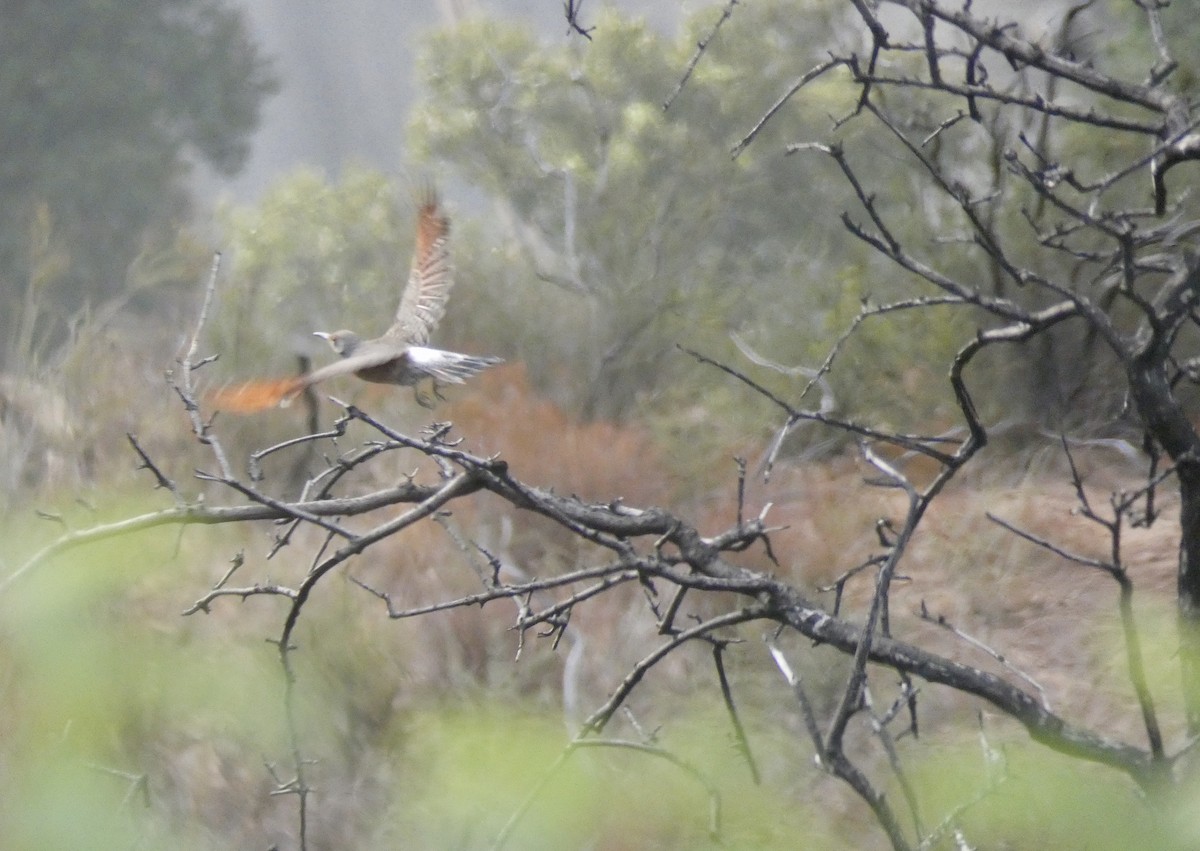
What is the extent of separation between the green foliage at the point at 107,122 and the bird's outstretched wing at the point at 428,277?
5.92 metres

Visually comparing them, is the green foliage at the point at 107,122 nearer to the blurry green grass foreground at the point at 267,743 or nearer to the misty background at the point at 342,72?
the misty background at the point at 342,72

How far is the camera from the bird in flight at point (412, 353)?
3.44 feet

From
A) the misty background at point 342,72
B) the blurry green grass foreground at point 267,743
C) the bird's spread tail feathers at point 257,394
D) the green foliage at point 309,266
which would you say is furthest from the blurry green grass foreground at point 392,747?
the misty background at point 342,72

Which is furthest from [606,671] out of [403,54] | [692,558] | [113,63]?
[113,63]

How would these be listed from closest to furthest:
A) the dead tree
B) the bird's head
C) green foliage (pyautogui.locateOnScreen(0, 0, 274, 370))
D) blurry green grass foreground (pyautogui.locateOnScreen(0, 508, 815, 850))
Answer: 1. the dead tree
2. blurry green grass foreground (pyautogui.locateOnScreen(0, 508, 815, 850))
3. the bird's head
4. green foliage (pyautogui.locateOnScreen(0, 0, 274, 370))

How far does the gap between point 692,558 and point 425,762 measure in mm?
1443

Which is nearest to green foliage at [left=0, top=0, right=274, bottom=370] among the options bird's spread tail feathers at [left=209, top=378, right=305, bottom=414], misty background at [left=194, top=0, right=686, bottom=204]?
misty background at [left=194, top=0, right=686, bottom=204]

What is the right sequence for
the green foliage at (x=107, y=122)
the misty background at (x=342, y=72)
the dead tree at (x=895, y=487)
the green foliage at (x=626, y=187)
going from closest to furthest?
the dead tree at (x=895, y=487) < the green foliage at (x=626, y=187) < the misty background at (x=342, y=72) < the green foliage at (x=107, y=122)

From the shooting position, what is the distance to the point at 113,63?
7.72m

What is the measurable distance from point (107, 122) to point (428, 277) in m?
7.03

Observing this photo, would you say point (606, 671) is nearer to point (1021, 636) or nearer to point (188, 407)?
point (1021, 636)

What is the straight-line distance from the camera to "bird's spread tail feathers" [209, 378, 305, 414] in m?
1.01

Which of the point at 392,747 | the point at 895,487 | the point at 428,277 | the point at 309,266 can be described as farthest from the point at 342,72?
the point at 895,487

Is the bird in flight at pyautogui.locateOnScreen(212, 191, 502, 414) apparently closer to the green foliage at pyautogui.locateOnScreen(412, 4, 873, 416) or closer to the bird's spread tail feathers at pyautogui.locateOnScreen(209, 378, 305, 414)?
the bird's spread tail feathers at pyautogui.locateOnScreen(209, 378, 305, 414)
